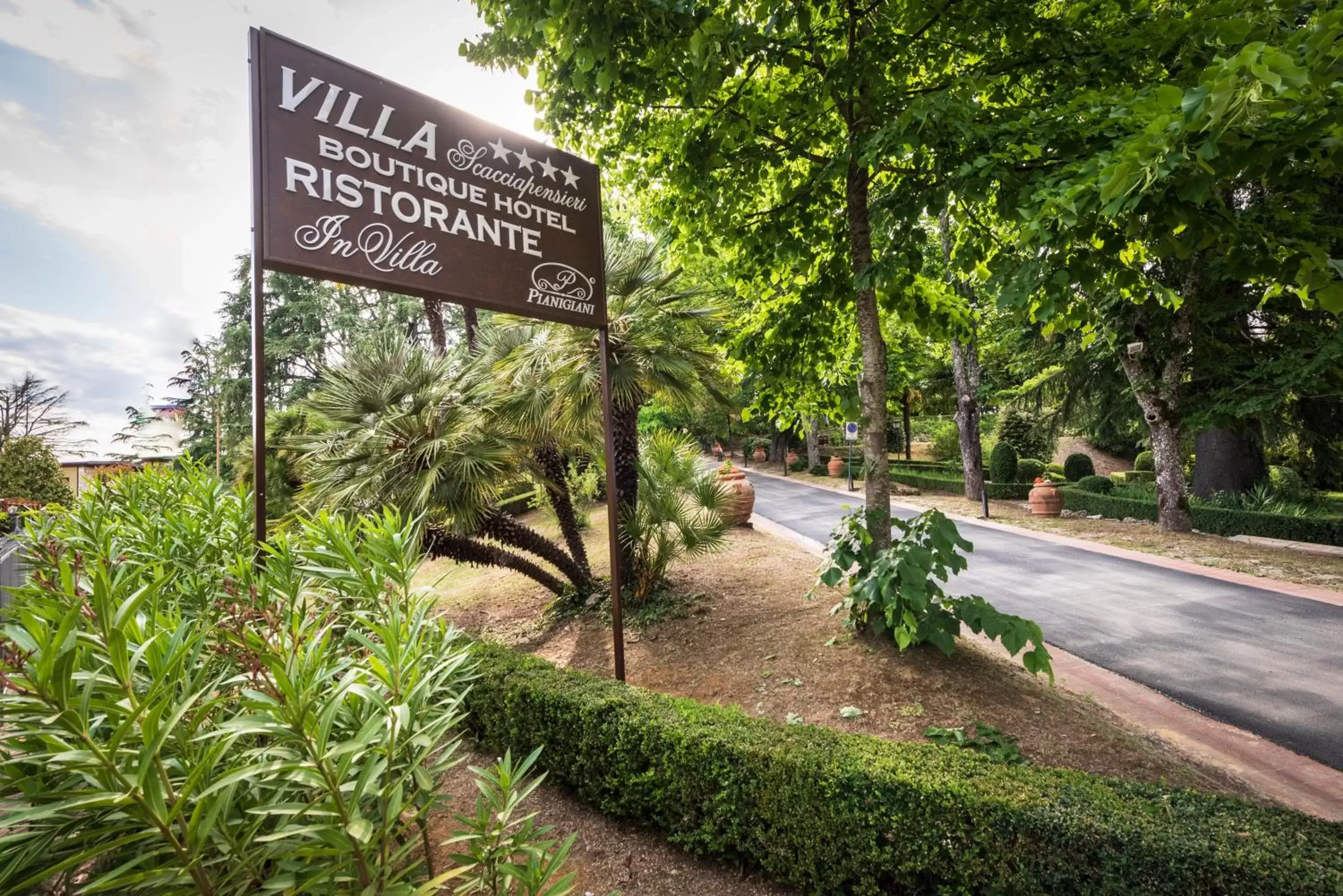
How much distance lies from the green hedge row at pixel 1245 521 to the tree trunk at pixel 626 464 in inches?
449

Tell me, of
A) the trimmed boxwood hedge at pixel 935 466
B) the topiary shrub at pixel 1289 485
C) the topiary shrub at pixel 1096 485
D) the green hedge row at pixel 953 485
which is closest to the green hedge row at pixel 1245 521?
the topiary shrub at pixel 1289 485

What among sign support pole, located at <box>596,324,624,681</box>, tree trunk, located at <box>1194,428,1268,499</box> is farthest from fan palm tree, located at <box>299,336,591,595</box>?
tree trunk, located at <box>1194,428,1268,499</box>

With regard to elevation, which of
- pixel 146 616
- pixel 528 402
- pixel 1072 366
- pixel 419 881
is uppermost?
pixel 1072 366

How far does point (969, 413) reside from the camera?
50.4ft

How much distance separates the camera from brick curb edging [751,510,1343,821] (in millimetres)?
3117

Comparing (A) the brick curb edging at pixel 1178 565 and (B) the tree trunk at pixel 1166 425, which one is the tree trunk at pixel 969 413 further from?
(B) the tree trunk at pixel 1166 425

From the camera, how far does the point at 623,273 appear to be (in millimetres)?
6961

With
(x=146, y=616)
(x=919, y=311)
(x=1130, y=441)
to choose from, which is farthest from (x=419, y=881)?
(x=1130, y=441)

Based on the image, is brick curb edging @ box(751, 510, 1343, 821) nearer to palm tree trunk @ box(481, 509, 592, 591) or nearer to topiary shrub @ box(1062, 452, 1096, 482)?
palm tree trunk @ box(481, 509, 592, 591)

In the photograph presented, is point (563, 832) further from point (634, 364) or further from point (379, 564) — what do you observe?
point (634, 364)

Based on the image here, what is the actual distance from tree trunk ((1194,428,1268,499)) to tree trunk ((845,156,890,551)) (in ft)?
41.9

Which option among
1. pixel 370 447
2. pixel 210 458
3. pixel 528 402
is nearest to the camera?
pixel 370 447

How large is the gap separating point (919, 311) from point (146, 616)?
5.18m

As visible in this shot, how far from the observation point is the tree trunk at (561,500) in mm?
7250
